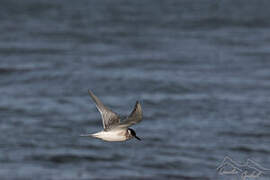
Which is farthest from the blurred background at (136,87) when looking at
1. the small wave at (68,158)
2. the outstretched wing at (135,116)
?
the outstretched wing at (135,116)

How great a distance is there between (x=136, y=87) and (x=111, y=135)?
10000 millimetres

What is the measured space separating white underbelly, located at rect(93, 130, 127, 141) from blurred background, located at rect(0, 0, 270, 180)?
4.76 metres

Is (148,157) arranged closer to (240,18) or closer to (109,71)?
(109,71)

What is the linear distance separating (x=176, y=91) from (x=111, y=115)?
9.87 metres

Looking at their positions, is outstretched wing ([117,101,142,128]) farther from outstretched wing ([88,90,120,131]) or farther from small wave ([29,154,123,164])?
small wave ([29,154,123,164])

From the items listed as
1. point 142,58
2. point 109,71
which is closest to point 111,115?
point 109,71

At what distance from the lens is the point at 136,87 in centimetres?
1636

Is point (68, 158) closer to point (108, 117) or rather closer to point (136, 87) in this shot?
point (136, 87)

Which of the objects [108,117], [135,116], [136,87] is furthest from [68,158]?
[135,116]

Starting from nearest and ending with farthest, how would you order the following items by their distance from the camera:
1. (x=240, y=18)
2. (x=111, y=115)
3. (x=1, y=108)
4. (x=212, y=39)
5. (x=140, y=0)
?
(x=111, y=115)
(x=1, y=108)
(x=212, y=39)
(x=240, y=18)
(x=140, y=0)

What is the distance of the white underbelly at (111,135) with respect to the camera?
630 cm

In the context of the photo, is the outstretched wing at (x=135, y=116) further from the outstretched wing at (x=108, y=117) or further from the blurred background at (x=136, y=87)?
the blurred background at (x=136, y=87)

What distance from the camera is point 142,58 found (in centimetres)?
1906

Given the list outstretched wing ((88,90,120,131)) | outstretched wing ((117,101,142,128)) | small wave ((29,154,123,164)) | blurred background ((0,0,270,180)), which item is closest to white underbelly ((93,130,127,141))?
outstretched wing ((88,90,120,131))
